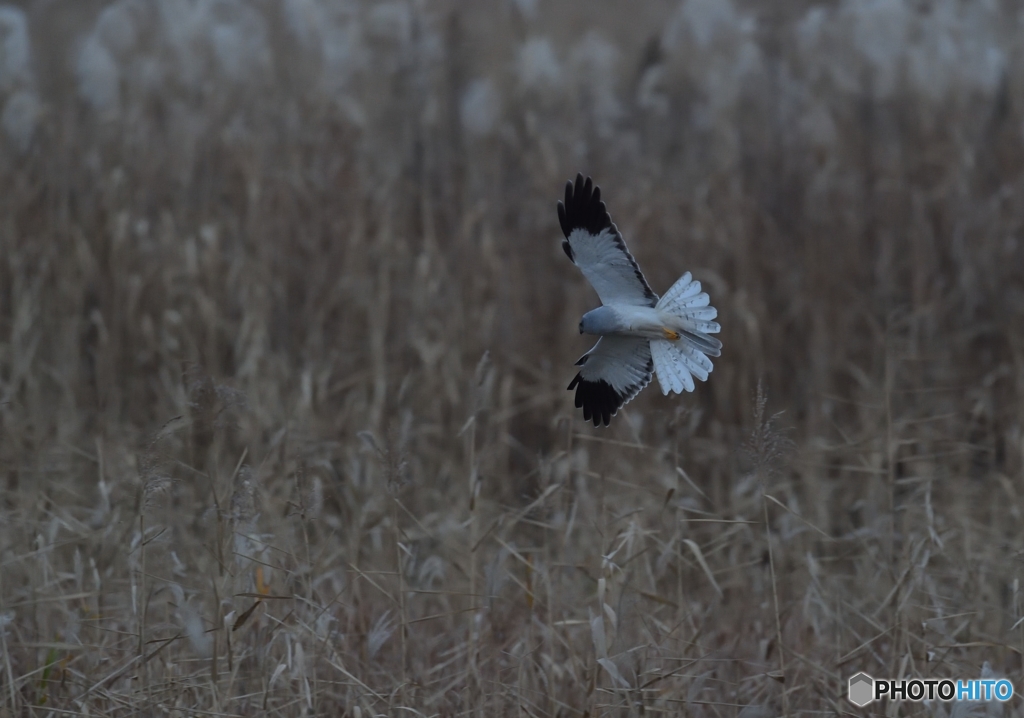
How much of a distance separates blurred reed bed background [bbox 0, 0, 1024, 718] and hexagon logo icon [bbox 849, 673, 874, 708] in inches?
2.2

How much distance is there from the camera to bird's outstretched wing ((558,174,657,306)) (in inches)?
90.3

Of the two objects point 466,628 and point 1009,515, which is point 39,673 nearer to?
point 466,628

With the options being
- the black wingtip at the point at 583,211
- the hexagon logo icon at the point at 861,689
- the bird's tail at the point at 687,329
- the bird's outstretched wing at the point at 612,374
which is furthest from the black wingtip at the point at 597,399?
the hexagon logo icon at the point at 861,689

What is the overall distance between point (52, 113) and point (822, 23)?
3423 mm

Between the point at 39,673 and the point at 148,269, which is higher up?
the point at 148,269

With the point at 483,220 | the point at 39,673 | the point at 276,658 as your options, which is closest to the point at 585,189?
the point at 276,658

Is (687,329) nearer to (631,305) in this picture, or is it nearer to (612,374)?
(631,305)

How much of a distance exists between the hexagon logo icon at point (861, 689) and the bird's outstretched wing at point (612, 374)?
0.81m

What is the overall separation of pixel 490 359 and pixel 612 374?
3.54 ft

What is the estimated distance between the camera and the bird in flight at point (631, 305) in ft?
7.41

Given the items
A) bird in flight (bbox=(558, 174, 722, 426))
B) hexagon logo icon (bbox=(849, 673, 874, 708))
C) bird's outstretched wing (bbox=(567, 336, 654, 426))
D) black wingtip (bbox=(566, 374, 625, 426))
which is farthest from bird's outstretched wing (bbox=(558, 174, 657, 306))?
hexagon logo icon (bbox=(849, 673, 874, 708))

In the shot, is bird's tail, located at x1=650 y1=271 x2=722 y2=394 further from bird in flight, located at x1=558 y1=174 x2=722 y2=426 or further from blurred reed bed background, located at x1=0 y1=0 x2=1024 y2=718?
blurred reed bed background, located at x1=0 y1=0 x2=1024 y2=718

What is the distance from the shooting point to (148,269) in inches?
170

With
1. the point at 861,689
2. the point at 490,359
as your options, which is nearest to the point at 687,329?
the point at 861,689
